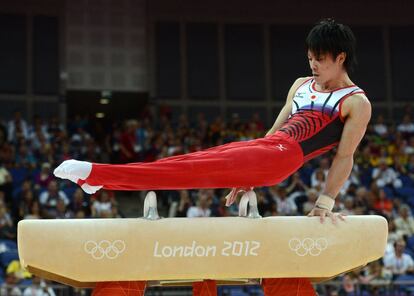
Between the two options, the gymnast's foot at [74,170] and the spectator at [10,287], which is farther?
the spectator at [10,287]

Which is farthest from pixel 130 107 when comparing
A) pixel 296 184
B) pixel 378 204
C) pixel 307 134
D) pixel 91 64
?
pixel 307 134

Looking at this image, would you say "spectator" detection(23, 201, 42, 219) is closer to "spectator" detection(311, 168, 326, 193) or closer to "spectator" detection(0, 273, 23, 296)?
"spectator" detection(0, 273, 23, 296)

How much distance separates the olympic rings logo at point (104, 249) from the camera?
11.9 ft

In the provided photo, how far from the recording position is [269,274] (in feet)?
12.4

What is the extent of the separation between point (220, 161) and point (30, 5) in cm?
1455

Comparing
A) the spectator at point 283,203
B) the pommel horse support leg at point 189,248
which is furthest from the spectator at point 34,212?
the pommel horse support leg at point 189,248

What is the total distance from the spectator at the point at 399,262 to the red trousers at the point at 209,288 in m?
7.38

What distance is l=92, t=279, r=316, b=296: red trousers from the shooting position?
3.81m

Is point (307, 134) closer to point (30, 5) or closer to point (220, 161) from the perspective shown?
point (220, 161)

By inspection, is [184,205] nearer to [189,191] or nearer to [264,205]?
[189,191]

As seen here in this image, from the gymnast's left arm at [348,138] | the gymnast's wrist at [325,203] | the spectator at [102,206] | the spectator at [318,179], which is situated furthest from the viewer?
the spectator at [318,179]

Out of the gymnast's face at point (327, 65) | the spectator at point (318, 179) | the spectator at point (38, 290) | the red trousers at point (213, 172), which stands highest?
the gymnast's face at point (327, 65)

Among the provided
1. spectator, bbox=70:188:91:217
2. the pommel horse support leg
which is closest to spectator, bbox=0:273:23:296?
spectator, bbox=70:188:91:217

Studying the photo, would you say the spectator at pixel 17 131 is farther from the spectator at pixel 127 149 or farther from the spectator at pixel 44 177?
the spectator at pixel 127 149
